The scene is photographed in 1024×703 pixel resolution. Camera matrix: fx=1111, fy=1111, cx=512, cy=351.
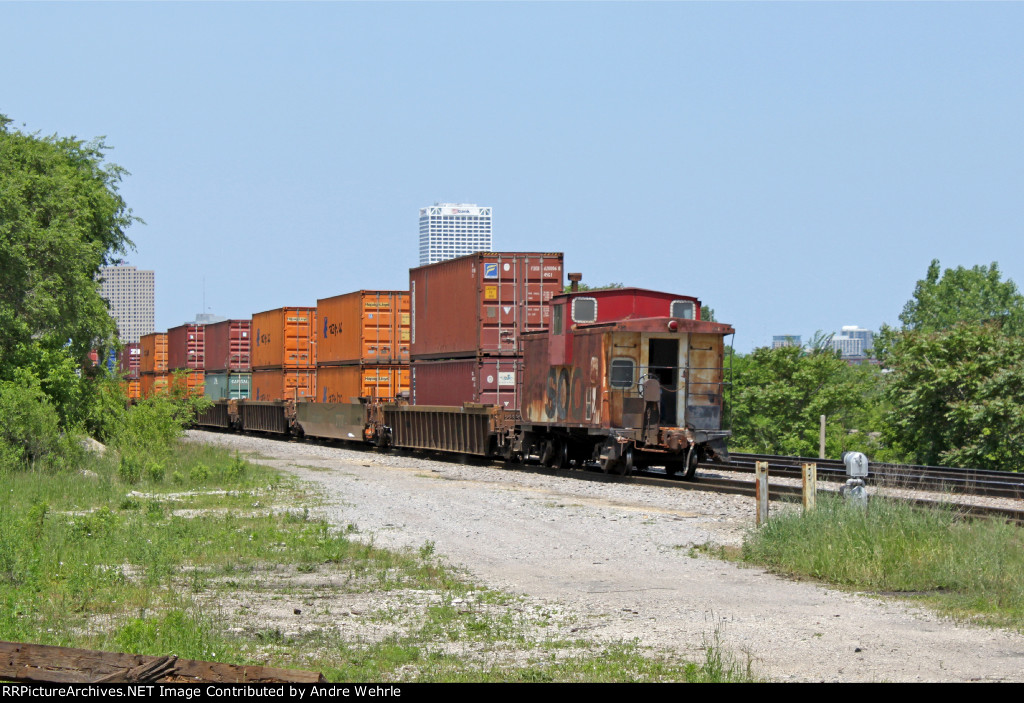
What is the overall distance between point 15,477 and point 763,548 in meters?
13.8

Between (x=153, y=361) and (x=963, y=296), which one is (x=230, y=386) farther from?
(x=963, y=296)

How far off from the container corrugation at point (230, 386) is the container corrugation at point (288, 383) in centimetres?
333

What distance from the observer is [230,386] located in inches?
1905

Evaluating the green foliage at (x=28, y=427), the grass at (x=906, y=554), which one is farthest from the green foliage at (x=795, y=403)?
the grass at (x=906, y=554)

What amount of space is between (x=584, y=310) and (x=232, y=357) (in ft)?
93.6

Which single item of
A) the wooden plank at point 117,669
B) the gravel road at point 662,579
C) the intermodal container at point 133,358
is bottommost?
the gravel road at point 662,579

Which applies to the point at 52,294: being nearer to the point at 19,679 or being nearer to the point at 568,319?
the point at 568,319

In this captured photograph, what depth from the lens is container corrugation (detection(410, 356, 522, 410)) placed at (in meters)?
26.4

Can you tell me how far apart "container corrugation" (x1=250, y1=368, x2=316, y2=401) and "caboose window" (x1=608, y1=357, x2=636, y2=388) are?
2033 centimetres

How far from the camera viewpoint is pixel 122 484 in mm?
19797

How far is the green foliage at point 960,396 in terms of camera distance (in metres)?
31.3

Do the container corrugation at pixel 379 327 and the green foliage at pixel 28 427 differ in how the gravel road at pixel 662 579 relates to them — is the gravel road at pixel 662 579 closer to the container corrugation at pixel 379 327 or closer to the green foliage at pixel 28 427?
the green foliage at pixel 28 427

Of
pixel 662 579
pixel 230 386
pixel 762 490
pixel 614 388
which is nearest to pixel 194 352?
pixel 230 386

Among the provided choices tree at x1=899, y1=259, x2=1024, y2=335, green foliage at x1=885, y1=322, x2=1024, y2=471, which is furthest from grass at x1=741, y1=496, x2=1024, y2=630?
tree at x1=899, y1=259, x2=1024, y2=335
